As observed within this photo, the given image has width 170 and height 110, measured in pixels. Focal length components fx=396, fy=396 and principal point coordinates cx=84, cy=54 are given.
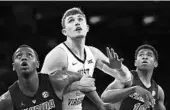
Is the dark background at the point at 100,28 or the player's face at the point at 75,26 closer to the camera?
A: the player's face at the point at 75,26

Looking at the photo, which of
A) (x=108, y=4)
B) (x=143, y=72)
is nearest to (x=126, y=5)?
(x=108, y=4)

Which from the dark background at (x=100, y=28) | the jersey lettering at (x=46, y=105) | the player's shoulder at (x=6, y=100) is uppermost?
the dark background at (x=100, y=28)

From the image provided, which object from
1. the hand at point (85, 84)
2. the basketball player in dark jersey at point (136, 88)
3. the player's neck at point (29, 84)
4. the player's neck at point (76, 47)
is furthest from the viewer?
the basketball player in dark jersey at point (136, 88)

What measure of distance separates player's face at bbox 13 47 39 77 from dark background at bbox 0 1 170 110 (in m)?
3.64

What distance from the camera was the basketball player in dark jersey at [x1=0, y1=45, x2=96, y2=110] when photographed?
3771mm

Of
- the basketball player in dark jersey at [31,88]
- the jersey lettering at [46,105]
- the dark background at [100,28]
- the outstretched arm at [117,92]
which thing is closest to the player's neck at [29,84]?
the basketball player in dark jersey at [31,88]

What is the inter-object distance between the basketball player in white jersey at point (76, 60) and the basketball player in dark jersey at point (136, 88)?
0.18 m

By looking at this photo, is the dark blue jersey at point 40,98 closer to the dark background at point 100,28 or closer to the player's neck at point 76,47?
the player's neck at point 76,47

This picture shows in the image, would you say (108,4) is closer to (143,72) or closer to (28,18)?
(28,18)

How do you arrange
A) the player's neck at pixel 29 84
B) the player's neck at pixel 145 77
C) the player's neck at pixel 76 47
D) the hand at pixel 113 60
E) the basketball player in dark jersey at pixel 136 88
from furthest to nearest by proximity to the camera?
the player's neck at pixel 145 77, the basketball player in dark jersey at pixel 136 88, the player's neck at pixel 76 47, the hand at pixel 113 60, the player's neck at pixel 29 84

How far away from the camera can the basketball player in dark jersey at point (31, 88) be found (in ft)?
12.4

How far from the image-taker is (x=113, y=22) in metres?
8.51

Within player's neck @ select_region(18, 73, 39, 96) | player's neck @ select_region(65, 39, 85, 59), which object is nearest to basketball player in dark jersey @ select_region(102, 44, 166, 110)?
player's neck @ select_region(65, 39, 85, 59)

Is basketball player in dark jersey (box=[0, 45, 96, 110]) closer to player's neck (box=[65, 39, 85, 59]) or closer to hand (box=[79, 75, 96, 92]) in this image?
hand (box=[79, 75, 96, 92])
